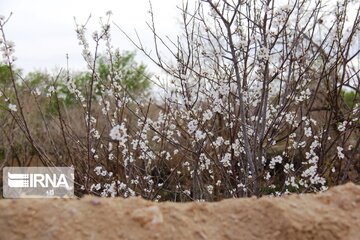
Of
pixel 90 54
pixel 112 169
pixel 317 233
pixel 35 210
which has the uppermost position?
pixel 90 54

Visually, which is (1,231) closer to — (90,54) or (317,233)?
(317,233)

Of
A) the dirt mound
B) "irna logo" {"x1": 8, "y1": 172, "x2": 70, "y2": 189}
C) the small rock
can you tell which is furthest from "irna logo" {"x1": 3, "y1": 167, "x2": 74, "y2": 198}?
the small rock

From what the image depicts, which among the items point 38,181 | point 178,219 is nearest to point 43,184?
point 38,181

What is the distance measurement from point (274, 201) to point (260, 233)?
0.59 feet

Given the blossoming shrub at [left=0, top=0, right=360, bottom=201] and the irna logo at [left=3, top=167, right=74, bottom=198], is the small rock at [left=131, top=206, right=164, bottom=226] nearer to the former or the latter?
the blossoming shrub at [left=0, top=0, right=360, bottom=201]

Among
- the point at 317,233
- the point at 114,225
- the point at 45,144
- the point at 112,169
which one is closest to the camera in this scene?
the point at 114,225

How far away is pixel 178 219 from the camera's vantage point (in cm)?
248

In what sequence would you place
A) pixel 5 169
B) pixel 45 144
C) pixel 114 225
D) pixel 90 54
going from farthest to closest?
pixel 45 144
pixel 5 169
pixel 90 54
pixel 114 225

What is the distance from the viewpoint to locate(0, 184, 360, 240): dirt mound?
7.80 feet

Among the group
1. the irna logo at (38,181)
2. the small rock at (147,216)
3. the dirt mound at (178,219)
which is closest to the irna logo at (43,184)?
the irna logo at (38,181)

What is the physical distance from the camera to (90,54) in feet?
22.0

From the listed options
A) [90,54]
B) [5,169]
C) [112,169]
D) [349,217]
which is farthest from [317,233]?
[5,169]

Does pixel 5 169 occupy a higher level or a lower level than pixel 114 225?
higher

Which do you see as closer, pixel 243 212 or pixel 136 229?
pixel 136 229
